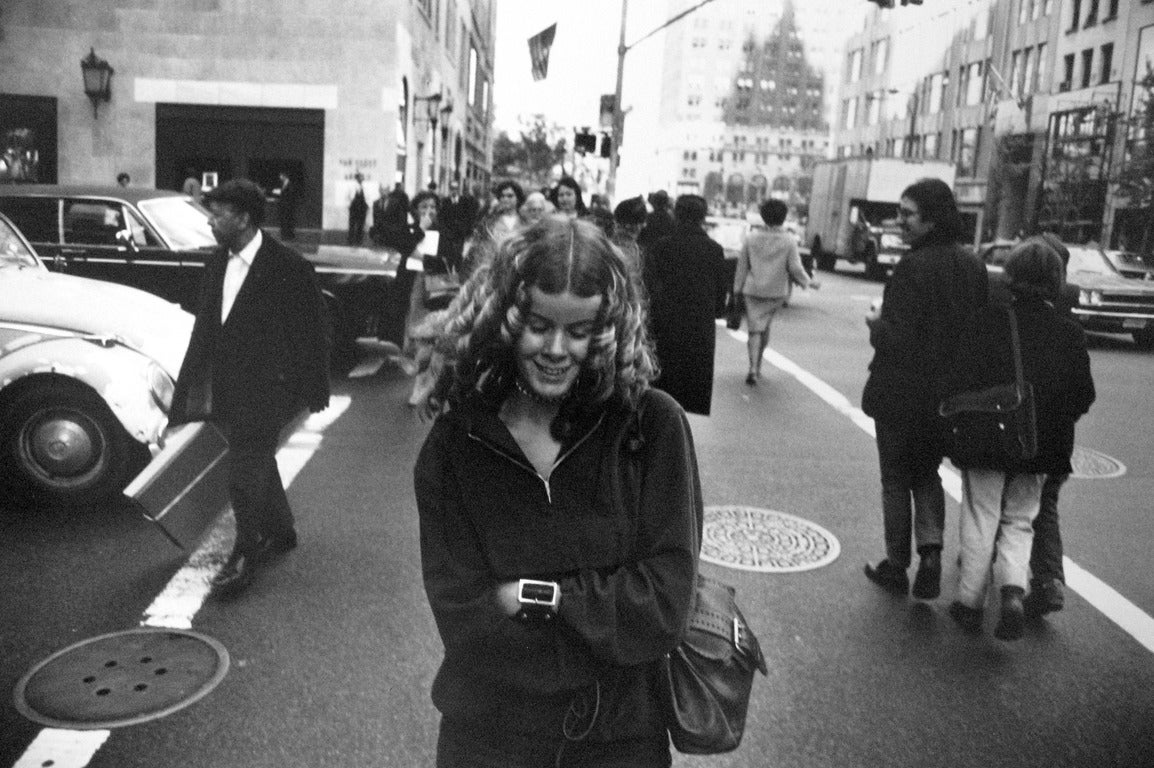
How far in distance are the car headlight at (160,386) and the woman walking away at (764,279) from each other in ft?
21.9

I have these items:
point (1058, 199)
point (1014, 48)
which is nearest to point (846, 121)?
point (1014, 48)

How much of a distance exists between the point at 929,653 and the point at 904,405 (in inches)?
46.6

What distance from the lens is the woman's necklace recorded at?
6.96 feet

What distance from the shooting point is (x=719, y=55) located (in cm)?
17662

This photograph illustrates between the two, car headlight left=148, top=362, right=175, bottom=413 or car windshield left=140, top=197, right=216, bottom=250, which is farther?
car windshield left=140, top=197, right=216, bottom=250

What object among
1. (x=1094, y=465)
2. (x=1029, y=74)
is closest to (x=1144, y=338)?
(x=1094, y=465)

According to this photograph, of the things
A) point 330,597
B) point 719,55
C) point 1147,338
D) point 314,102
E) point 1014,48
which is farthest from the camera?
point 719,55

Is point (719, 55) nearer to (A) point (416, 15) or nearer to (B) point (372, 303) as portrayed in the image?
(A) point (416, 15)

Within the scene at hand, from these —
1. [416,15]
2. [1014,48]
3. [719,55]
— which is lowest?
[416,15]

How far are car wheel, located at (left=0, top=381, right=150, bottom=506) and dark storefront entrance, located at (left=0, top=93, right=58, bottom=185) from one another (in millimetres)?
22159

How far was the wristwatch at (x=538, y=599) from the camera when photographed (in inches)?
77.7

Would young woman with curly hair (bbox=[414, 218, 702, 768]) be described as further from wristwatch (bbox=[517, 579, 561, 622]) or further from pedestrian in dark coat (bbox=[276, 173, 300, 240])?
pedestrian in dark coat (bbox=[276, 173, 300, 240])

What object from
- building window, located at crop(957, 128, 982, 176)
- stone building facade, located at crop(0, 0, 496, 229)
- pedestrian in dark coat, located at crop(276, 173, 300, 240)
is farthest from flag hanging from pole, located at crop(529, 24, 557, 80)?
building window, located at crop(957, 128, 982, 176)

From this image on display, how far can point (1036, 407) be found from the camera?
494 cm
